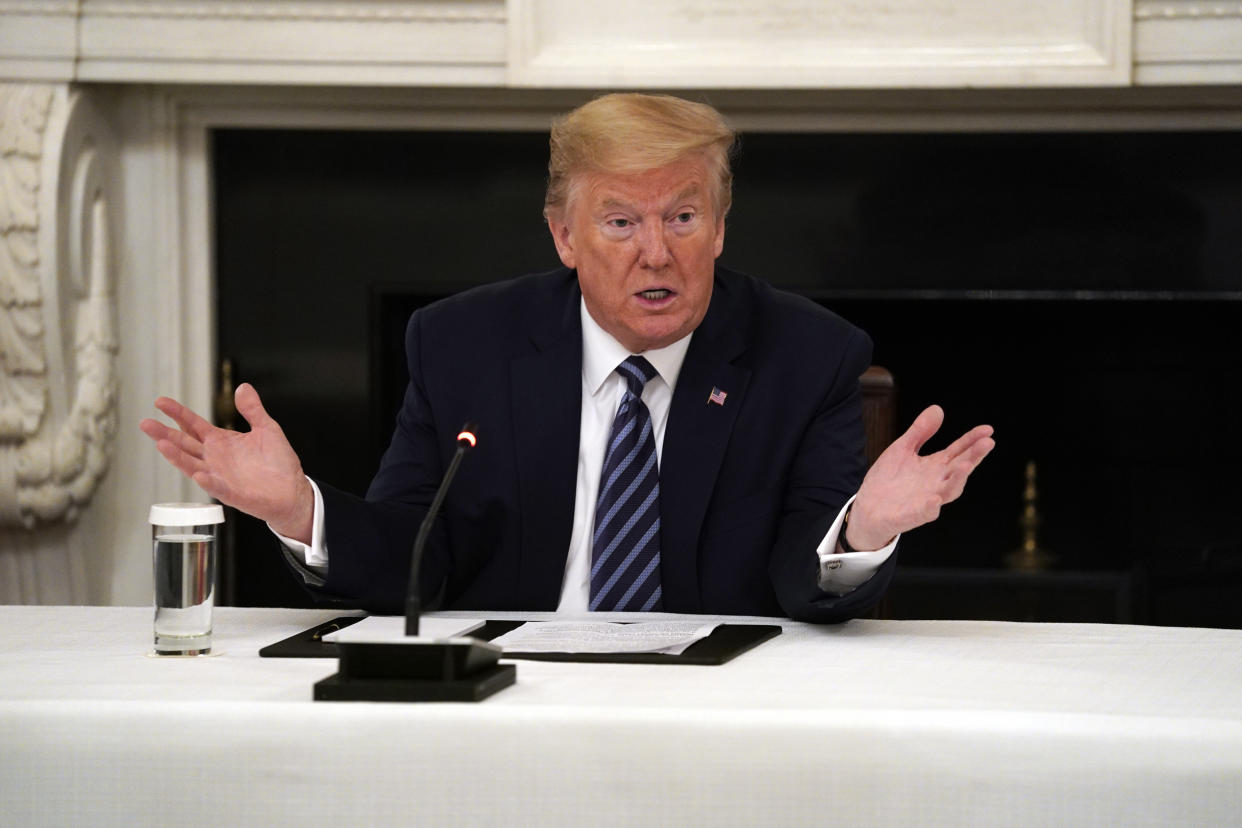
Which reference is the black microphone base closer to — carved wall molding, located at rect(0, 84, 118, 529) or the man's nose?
the man's nose

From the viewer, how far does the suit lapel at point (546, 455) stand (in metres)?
1.89

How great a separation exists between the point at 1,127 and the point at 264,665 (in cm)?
208

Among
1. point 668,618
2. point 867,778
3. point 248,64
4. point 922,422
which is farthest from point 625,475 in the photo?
point 248,64

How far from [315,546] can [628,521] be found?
39 cm

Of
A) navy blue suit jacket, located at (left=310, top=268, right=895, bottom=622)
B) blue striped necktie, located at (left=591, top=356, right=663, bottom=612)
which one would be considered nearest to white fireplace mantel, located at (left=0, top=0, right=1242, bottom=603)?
navy blue suit jacket, located at (left=310, top=268, right=895, bottom=622)

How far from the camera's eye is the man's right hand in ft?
4.98

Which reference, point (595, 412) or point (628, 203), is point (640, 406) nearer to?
point (595, 412)

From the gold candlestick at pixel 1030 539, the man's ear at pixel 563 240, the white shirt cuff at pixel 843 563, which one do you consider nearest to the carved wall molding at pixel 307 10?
the man's ear at pixel 563 240

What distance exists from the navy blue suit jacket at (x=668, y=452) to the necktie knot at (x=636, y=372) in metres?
0.04

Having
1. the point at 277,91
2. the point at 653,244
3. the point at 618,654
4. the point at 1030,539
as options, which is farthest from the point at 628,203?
the point at 1030,539

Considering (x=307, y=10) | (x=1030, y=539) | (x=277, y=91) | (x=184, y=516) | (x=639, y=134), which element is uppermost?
(x=307, y=10)

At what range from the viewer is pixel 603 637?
1.45m

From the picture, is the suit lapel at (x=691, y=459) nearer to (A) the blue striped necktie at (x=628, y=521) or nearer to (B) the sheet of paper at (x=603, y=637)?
(A) the blue striped necktie at (x=628, y=521)

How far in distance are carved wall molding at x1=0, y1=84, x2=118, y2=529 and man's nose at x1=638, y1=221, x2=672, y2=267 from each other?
1593 millimetres
